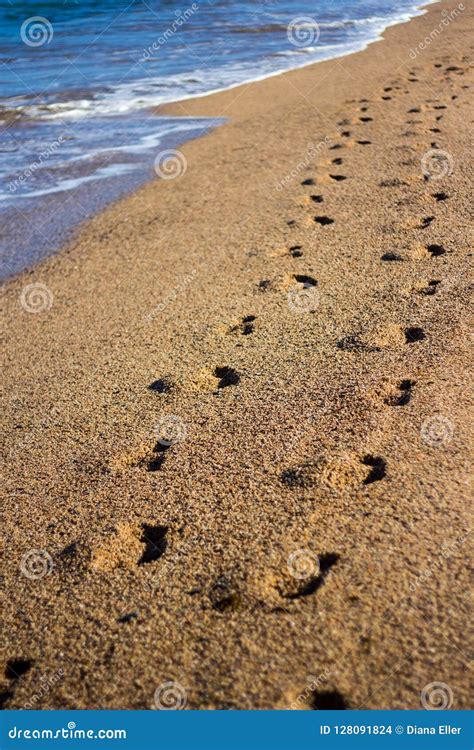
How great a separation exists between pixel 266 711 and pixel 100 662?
55 cm

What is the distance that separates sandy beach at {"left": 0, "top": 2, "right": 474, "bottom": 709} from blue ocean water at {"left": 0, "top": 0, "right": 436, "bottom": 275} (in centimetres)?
105

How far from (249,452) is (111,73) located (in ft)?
33.1

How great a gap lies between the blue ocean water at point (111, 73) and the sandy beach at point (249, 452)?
1049 mm

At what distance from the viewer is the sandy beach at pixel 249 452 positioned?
205 centimetres

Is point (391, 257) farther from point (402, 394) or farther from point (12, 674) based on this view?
point (12, 674)

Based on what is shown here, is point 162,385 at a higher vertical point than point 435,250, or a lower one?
lower

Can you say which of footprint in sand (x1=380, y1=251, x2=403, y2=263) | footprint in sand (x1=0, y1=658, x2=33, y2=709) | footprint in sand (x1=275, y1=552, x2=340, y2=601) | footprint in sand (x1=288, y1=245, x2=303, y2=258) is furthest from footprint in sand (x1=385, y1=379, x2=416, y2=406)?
footprint in sand (x1=0, y1=658, x2=33, y2=709)

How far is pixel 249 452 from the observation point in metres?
2.85

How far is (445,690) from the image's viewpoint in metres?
1.88

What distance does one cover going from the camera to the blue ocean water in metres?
6.46

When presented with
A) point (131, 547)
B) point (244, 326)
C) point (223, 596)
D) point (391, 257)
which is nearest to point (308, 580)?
point (223, 596)

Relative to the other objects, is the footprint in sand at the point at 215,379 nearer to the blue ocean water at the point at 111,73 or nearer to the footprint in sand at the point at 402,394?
the footprint in sand at the point at 402,394

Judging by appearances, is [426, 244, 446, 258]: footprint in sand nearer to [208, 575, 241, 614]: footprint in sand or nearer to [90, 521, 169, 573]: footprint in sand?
[90, 521, 169, 573]: footprint in sand

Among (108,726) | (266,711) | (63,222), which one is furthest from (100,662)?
(63,222)
